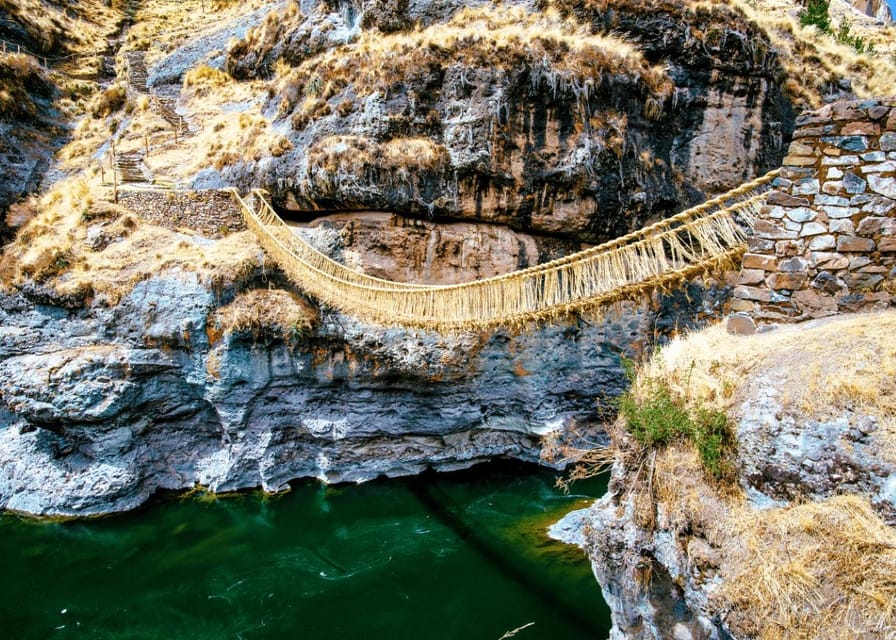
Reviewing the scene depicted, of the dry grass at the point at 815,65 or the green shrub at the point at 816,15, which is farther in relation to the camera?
the green shrub at the point at 816,15

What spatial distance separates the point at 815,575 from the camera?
2.81 metres

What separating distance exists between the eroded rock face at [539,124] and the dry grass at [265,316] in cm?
206

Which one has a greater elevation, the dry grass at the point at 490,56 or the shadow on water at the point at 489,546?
the dry grass at the point at 490,56

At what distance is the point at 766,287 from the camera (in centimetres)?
440

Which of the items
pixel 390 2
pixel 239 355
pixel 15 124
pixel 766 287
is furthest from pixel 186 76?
pixel 766 287

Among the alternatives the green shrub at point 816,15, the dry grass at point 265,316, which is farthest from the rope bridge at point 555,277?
the green shrub at point 816,15

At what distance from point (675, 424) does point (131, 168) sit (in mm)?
13875

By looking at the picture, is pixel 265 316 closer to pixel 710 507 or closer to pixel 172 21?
pixel 710 507

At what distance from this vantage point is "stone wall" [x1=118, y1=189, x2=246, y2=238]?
11.7m

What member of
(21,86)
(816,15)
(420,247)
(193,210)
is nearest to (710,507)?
(420,247)

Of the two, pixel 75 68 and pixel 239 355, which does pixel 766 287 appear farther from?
pixel 75 68

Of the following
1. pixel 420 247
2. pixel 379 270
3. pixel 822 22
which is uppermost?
pixel 822 22

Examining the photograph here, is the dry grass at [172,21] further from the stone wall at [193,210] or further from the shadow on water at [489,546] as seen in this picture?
the shadow on water at [489,546]

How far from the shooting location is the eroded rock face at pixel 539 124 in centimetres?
1074
